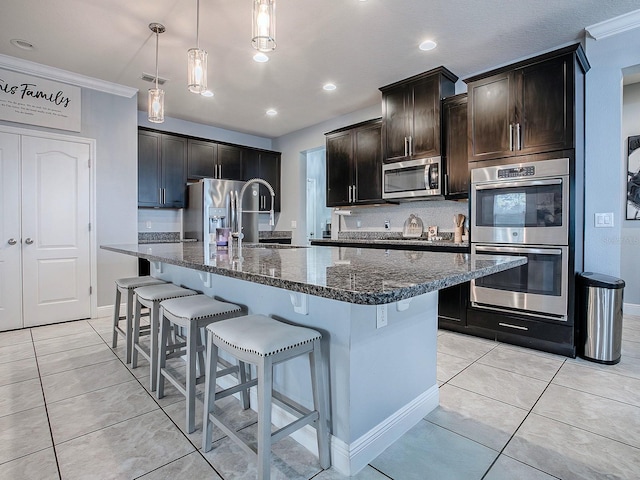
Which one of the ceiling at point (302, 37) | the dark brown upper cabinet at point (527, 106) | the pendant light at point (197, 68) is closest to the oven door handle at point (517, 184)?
the dark brown upper cabinet at point (527, 106)

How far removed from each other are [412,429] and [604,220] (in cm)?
241

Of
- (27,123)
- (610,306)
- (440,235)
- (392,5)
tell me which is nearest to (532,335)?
(610,306)

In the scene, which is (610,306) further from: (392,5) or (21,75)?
(21,75)

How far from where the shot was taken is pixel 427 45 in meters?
3.11

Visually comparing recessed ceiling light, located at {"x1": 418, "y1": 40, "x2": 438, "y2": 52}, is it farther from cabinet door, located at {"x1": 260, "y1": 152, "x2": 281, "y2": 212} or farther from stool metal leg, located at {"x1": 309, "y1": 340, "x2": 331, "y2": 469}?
cabinet door, located at {"x1": 260, "y1": 152, "x2": 281, "y2": 212}

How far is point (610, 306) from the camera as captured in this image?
2572 mm

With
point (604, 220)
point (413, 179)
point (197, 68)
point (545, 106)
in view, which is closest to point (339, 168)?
point (413, 179)

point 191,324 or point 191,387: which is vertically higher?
point 191,324

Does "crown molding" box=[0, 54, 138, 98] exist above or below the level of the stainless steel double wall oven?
above

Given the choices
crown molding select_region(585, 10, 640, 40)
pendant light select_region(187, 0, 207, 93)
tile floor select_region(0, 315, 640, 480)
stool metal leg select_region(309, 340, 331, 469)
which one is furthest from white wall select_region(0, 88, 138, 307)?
crown molding select_region(585, 10, 640, 40)

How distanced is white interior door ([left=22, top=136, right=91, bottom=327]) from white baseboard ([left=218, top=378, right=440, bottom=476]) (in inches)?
122

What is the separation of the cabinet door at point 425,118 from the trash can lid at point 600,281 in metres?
1.74

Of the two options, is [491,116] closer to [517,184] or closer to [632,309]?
[517,184]

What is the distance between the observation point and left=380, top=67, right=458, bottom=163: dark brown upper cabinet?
11.9 ft
